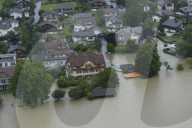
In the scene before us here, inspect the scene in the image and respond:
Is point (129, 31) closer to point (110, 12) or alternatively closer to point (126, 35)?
point (126, 35)

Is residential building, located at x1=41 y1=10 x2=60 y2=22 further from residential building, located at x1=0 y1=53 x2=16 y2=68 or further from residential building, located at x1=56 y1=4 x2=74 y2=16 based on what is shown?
residential building, located at x1=0 y1=53 x2=16 y2=68

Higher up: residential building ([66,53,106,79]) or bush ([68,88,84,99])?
residential building ([66,53,106,79])

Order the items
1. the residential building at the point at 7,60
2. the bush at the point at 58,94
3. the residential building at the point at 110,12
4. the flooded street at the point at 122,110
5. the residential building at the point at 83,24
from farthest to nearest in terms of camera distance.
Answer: the residential building at the point at 110,12, the residential building at the point at 83,24, the residential building at the point at 7,60, the bush at the point at 58,94, the flooded street at the point at 122,110

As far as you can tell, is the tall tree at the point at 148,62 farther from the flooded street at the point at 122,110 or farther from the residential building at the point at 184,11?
the residential building at the point at 184,11

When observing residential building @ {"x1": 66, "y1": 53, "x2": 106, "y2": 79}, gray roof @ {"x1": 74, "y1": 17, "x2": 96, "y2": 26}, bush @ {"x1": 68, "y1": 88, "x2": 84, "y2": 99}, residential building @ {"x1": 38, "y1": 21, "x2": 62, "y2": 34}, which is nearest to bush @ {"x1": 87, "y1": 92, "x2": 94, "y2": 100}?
bush @ {"x1": 68, "y1": 88, "x2": 84, "y2": 99}

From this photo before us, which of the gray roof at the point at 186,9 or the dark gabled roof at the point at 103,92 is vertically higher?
the gray roof at the point at 186,9

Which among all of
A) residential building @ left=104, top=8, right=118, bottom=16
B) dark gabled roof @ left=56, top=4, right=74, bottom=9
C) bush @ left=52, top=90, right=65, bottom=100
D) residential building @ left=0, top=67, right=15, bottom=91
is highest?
dark gabled roof @ left=56, top=4, right=74, bottom=9

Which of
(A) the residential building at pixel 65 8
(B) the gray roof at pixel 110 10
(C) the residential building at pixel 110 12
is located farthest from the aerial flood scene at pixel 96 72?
(A) the residential building at pixel 65 8
